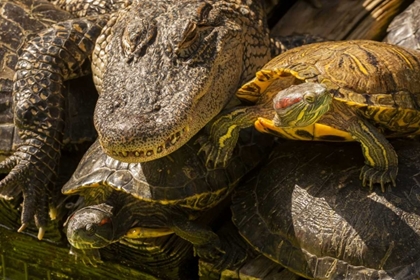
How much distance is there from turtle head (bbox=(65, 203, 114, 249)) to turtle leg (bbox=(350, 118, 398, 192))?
0.99 meters

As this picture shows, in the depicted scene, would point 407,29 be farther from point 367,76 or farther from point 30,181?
point 30,181

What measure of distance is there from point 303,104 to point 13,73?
67.5 inches

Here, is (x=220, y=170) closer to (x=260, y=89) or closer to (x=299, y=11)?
(x=260, y=89)

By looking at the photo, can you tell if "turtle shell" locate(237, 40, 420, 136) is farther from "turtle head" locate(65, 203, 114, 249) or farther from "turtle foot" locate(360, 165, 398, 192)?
"turtle head" locate(65, 203, 114, 249)

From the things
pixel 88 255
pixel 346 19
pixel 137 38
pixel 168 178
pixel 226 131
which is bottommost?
pixel 88 255

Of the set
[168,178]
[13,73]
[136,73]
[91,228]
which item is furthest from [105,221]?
[13,73]

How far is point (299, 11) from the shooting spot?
4352 mm

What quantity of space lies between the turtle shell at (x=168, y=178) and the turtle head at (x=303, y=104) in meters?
0.51

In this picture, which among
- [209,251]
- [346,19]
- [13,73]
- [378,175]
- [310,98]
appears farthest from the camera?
[346,19]

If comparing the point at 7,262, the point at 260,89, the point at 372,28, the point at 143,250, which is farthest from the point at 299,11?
the point at 7,262

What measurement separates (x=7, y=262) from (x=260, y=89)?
1.71 meters

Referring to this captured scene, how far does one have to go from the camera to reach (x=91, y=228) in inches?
121

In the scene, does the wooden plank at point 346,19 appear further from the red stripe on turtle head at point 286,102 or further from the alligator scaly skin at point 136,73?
the red stripe on turtle head at point 286,102

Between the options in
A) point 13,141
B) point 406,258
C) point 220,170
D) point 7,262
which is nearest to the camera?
point 406,258
